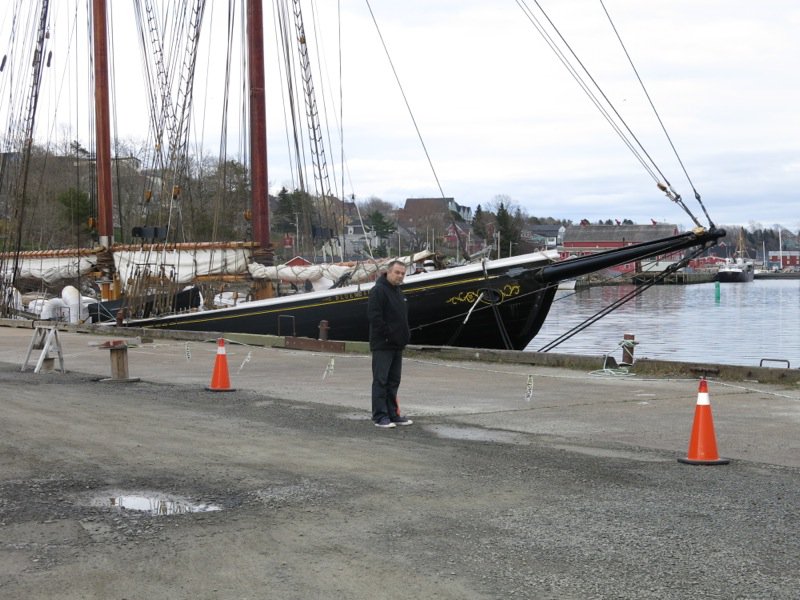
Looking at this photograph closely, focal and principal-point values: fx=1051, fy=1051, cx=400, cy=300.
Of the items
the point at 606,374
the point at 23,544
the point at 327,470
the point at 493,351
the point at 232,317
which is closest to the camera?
the point at 23,544

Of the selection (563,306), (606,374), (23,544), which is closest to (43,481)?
(23,544)

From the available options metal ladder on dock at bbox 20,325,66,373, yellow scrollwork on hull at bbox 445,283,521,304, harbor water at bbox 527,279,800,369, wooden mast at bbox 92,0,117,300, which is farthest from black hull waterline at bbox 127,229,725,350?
wooden mast at bbox 92,0,117,300

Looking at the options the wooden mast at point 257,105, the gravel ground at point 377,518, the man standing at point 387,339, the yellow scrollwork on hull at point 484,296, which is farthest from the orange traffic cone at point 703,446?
the wooden mast at point 257,105

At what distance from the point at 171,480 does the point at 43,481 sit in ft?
3.00

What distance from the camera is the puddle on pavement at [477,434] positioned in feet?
32.8

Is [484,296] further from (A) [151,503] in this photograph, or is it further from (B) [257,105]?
(A) [151,503]

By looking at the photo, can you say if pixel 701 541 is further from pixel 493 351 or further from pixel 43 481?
pixel 493 351

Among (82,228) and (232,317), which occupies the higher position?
(82,228)

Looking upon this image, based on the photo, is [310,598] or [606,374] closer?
[310,598]

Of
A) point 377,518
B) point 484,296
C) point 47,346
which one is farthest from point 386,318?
point 484,296

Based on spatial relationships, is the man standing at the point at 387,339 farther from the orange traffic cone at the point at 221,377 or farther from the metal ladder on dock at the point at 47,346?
the metal ladder on dock at the point at 47,346

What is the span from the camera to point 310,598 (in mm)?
5023

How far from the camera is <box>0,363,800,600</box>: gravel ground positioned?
5.30 meters

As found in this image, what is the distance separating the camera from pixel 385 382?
10898 millimetres
